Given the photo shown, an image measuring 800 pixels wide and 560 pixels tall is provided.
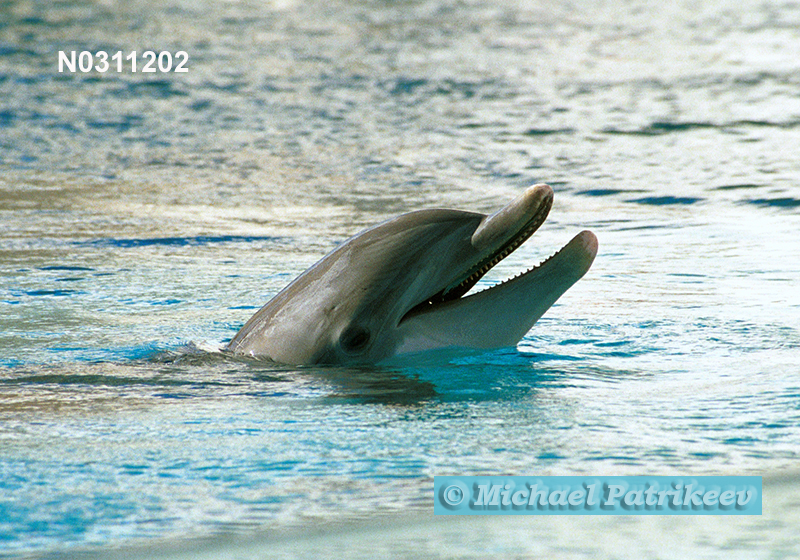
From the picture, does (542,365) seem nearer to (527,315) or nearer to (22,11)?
(527,315)

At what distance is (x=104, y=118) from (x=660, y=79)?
7506 millimetres

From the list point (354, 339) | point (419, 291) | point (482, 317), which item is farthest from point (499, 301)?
point (354, 339)

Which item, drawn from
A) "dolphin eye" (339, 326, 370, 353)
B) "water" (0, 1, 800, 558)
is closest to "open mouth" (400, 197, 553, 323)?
"dolphin eye" (339, 326, 370, 353)

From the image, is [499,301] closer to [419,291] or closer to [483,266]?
[483,266]

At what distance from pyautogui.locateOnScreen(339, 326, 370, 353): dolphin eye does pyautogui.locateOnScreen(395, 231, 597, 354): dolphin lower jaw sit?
0.51 feet

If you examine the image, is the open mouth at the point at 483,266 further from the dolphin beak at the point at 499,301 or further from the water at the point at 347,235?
the water at the point at 347,235

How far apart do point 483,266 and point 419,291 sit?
0.31 meters

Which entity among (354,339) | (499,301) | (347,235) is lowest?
(354,339)

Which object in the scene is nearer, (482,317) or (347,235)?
(482,317)

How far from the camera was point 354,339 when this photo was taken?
204 inches

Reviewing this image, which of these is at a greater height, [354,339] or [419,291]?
[419,291]

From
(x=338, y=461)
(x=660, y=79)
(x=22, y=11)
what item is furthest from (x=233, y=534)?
(x=22, y=11)

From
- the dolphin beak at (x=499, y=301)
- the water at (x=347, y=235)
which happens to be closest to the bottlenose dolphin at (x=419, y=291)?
the dolphin beak at (x=499, y=301)

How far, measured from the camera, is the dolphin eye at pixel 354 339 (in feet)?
17.0
